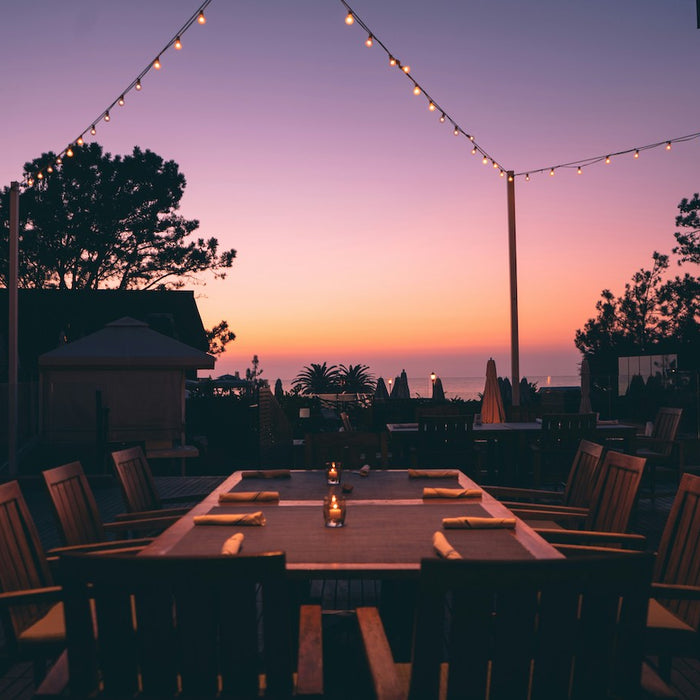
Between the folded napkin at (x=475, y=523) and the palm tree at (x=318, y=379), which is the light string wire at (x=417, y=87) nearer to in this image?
the folded napkin at (x=475, y=523)

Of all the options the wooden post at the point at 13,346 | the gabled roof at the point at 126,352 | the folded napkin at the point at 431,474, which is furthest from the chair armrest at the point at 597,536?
the gabled roof at the point at 126,352

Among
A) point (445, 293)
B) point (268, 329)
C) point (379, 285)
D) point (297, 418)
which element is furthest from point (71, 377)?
point (268, 329)

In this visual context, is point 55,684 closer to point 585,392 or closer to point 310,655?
point 310,655

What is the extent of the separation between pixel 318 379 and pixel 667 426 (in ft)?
46.6

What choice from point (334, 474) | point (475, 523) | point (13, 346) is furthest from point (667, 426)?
point (13, 346)

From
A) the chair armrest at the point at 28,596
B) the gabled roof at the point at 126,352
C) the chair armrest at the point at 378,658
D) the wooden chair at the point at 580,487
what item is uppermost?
the gabled roof at the point at 126,352

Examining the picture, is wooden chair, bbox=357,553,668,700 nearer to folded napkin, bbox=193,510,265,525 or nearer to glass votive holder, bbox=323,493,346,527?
glass votive holder, bbox=323,493,346,527

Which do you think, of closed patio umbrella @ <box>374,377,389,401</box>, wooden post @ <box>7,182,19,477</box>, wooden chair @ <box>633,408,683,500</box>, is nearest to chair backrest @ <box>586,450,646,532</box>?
wooden chair @ <box>633,408,683,500</box>

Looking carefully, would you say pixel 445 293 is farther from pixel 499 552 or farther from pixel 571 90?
pixel 499 552

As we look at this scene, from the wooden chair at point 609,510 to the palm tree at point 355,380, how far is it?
17.4 metres

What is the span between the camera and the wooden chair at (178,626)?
151cm

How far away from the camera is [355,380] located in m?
21.5

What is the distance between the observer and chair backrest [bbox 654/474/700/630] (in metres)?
2.46

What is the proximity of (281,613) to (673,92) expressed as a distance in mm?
12720
